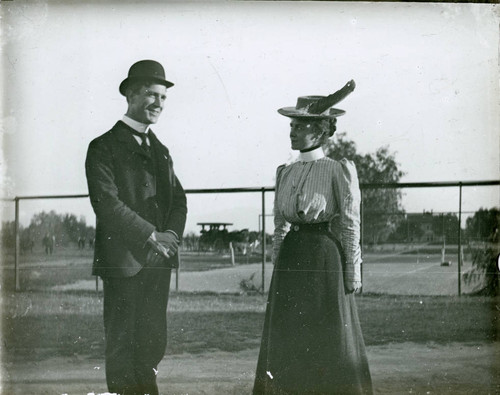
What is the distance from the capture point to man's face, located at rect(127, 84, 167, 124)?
16.4 ft

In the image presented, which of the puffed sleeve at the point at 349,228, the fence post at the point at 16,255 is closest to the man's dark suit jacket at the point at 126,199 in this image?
the fence post at the point at 16,255

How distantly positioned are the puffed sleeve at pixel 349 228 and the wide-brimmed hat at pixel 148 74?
1.61m

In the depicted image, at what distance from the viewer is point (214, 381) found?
4977 mm

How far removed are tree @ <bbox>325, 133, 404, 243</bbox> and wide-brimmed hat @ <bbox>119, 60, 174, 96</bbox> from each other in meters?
1.43

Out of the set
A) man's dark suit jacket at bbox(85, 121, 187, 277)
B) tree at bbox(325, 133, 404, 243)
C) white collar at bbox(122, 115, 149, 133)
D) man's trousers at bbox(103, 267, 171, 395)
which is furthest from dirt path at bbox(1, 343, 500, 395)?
white collar at bbox(122, 115, 149, 133)

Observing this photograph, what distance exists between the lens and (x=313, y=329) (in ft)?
15.5

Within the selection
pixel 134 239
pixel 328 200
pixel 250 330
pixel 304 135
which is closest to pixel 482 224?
pixel 328 200

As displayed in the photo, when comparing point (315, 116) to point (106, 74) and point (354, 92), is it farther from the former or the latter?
point (106, 74)

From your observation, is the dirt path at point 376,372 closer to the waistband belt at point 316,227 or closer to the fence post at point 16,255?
Answer: the fence post at point 16,255

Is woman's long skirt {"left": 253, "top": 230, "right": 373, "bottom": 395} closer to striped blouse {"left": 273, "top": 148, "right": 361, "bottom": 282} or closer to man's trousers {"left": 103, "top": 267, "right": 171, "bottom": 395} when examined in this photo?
striped blouse {"left": 273, "top": 148, "right": 361, "bottom": 282}

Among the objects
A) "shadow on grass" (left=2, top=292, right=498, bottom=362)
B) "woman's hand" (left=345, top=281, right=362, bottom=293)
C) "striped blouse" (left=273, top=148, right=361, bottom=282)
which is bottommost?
"shadow on grass" (left=2, top=292, right=498, bottom=362)

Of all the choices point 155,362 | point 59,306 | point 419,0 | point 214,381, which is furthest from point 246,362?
→ point 419,0

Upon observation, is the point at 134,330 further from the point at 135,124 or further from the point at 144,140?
the point at 135,124

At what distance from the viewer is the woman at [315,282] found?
4668 millimetres
